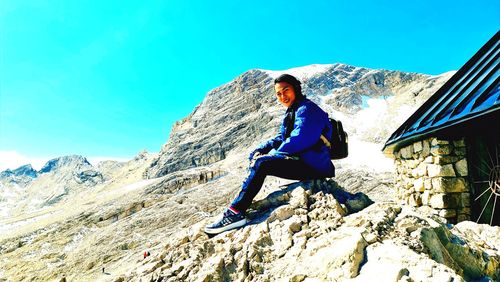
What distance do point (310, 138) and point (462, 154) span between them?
4.67m

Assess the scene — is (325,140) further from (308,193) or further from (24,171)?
(24,171)

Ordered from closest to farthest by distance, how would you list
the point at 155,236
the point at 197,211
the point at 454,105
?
the point at 454,105 < the point at 155,236 < the point at 197,211

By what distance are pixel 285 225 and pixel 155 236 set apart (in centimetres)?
1336

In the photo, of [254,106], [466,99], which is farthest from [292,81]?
[254,106]

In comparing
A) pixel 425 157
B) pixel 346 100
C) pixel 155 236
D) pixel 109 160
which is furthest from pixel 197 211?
pixel 109 160

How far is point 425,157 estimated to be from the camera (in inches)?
293

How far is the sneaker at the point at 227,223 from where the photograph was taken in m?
4.25

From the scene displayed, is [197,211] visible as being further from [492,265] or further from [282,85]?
[492,265]

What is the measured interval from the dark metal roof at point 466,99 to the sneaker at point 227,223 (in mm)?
4445

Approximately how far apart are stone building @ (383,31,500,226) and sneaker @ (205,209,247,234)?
452cm

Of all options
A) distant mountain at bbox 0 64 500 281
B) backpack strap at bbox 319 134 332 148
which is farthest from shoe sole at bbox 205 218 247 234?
backpack strap at bbox 319 134 332 148

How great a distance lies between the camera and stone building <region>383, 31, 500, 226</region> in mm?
6114

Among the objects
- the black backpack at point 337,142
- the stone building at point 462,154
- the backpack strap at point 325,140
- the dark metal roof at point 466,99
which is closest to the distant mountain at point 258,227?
the black backpack at point 337,142

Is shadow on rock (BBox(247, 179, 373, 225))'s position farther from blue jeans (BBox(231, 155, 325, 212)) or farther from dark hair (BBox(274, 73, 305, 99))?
dark hair (BBox(274, 73, 305, 99))
